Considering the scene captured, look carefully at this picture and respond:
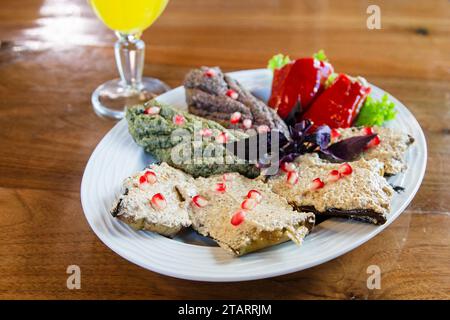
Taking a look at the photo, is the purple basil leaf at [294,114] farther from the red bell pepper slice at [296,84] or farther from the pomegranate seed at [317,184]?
the pomegranate seed at [317,184]

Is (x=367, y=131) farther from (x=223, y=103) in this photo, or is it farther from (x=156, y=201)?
(x=156, y=201)

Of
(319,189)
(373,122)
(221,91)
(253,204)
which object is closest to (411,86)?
(373,122)

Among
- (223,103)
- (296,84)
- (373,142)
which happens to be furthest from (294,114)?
(373,142)

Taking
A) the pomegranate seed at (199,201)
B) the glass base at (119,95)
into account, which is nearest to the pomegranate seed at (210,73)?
the glass base at (119,95)

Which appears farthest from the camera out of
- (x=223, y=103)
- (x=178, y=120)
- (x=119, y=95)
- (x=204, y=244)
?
(x=119, y=95)

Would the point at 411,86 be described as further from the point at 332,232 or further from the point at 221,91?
the point at 332,232

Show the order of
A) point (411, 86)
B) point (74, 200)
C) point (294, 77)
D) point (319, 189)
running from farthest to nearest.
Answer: point (411, 86)
point (294, 77)
point (74, 200)
point (319, 189)
